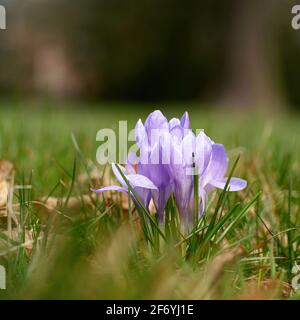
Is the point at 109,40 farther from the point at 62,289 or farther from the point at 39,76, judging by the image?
the point at 62,289

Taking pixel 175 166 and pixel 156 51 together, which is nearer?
pixel 175 166

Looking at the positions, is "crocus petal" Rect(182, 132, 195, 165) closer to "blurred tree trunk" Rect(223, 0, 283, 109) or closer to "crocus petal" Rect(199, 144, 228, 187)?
"crocus petal" Rect(199, 144, 228, 187)

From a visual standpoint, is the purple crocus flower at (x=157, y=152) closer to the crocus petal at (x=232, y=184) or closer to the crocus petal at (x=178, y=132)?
the crocus petal at (x=178, y=132)

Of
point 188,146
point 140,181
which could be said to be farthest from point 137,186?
point 188,146

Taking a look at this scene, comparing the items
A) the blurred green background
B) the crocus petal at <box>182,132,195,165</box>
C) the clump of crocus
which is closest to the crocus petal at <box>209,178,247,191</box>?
the clump of crocus

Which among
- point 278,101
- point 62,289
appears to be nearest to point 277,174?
point 62,289

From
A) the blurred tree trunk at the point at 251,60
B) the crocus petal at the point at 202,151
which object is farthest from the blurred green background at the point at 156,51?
the crocus petal at the point at 202,151

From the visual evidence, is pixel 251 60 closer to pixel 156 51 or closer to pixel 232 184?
pixel 156 51
